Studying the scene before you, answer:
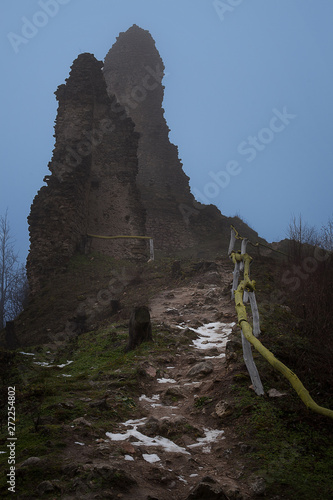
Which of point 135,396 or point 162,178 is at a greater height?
point 162,178

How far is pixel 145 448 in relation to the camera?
3855 millimetres

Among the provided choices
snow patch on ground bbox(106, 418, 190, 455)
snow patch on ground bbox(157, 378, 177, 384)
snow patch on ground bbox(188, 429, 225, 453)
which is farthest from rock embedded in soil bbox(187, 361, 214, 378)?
snow patch on ground bbox(106, 418, 190, 455)

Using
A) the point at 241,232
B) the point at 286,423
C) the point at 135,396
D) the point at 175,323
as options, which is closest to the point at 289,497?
the point at 286,423

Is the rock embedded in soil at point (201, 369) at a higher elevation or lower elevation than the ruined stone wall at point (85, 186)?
lower

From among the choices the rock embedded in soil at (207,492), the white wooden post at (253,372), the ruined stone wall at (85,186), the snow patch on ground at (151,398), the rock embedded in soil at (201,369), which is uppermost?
the ruined stone wall at (85,186)

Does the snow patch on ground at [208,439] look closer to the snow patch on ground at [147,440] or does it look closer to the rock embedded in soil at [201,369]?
the snow patch on ground at [147,440]

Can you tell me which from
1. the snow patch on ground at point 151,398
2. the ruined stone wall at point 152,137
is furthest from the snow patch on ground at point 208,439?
the ruined stone wall at point 152,137

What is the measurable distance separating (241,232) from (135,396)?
→ 86.6ft

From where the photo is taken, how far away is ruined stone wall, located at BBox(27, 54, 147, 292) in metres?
16.4

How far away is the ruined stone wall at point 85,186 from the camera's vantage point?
16391 mm

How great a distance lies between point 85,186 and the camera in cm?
1784

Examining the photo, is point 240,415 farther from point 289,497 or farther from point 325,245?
point 325,245

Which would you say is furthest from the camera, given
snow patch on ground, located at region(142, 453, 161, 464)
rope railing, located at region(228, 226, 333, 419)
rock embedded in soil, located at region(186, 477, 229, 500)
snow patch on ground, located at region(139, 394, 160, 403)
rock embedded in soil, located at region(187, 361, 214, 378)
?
rock embedded in soil, located at region(187, 361, 214, 378)

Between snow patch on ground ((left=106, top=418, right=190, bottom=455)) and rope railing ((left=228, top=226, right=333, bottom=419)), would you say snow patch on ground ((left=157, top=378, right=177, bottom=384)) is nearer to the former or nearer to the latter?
rope railing ((left=228, top=226, right=333, bottom=419))
